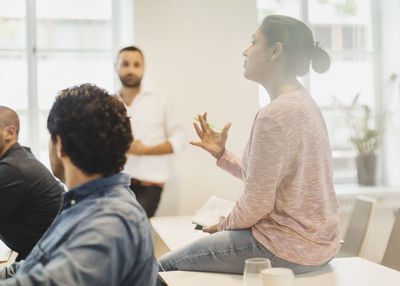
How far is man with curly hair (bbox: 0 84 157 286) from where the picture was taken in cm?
109

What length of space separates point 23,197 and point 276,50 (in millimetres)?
1330

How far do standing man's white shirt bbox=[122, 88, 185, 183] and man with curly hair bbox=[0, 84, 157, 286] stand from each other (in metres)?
2.48

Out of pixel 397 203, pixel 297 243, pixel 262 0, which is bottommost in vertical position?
pixel 397 203

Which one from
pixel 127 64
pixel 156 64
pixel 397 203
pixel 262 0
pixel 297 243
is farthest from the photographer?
pixel 262 0

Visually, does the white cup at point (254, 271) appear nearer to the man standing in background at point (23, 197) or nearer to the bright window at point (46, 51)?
the man standing in background at point (23, 197)

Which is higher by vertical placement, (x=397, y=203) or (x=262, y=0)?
(x=262, y=0)

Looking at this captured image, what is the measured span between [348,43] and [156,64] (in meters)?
2.05

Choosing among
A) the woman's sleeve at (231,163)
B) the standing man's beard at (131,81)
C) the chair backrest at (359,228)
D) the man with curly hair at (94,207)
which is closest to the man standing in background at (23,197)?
the woman's sleeve at (231,163)

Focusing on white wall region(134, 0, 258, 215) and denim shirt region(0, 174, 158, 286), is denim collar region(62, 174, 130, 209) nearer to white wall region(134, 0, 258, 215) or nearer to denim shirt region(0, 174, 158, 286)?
denim shirt region(0, 174, 158, 286)

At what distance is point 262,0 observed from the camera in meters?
4.86

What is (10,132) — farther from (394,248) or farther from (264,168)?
(394,248)

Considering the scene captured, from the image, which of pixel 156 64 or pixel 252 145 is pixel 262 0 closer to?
pixel 156 64

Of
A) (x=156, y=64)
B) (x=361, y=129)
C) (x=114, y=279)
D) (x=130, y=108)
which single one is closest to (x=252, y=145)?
(x=114, y=279)

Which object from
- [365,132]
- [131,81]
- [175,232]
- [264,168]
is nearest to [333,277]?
[264,168]
